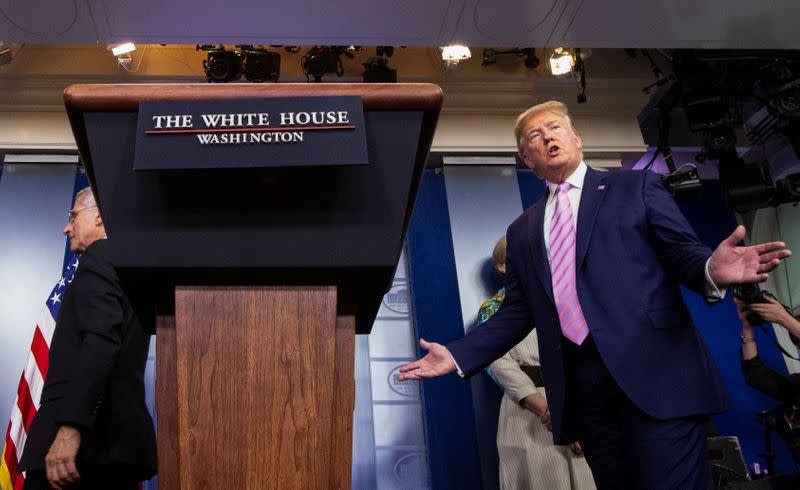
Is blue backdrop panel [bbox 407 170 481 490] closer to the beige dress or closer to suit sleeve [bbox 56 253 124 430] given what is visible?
the beige dress

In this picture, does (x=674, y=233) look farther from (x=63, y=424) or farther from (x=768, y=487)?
(x=768, y=487)

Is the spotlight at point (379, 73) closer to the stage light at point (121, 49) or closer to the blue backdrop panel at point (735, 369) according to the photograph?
the stage light at point (121, 49)

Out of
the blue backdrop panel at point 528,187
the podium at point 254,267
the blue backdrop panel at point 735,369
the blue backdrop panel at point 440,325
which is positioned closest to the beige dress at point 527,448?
the blue backdrop panel at point 440,325

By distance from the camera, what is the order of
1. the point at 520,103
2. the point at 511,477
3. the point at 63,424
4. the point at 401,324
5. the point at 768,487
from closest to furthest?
the point at 63,424 → the point at 768,487 → the point at 511,477 → the point at 401,324 → the point at 520,103

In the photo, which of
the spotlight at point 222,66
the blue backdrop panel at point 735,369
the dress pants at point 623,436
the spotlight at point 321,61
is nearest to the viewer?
the dress pants at point 623,436

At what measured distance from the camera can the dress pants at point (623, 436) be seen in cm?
158

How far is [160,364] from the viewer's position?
1.02 m

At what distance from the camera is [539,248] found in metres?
1.96

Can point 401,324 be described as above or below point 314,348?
above

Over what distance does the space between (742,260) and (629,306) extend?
31 centimetres

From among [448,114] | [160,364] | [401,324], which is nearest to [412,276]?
[401,324]

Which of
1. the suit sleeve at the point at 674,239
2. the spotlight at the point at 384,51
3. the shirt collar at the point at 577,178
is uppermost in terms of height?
the spotlight at the point at 384,51

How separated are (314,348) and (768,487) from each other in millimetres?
2739

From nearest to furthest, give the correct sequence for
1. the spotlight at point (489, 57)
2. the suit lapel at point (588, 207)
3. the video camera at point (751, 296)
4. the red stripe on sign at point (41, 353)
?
the suit lapel at point (588, 207), the red stripe on sign at point (41, 353), the video camera at point (751, 296), the spotlight at point (489, 57)
